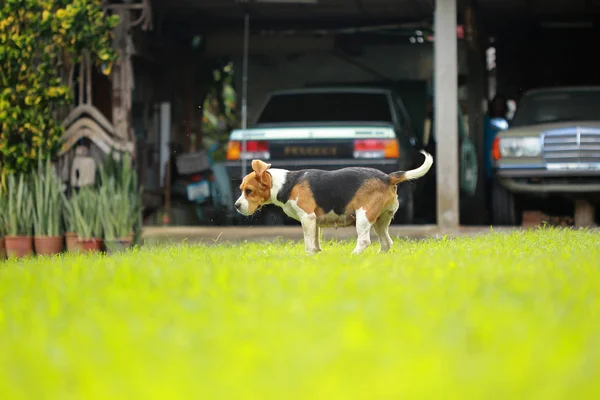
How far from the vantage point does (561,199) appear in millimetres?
14266

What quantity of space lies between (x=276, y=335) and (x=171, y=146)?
1462 cm

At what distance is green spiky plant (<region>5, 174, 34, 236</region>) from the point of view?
36.5 ft

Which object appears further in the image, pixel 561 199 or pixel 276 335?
pixel 561 199

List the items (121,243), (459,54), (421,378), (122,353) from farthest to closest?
(459,54), (121,243), (122,353), (421,378)

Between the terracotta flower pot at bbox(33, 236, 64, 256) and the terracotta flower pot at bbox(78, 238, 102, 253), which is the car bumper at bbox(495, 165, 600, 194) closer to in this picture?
the terracotta flower pot at bbox(78, 238, 102, 253)

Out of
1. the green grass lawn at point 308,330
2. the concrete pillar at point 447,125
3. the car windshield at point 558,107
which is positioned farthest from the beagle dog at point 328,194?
the car windshield at point 558,107

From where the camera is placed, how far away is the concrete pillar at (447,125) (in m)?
12.4

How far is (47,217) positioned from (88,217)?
1.72 ft

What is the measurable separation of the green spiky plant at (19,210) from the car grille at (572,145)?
6001 millimetres

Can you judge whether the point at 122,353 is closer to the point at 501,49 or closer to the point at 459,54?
the point at 459,54

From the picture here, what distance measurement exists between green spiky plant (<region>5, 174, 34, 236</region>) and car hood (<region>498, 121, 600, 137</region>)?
5646 millimetres

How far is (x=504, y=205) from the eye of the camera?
45.0ft

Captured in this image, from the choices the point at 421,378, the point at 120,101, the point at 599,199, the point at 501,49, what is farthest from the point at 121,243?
the point at 501,49

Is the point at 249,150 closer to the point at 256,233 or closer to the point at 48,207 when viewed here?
the point at 256,233
